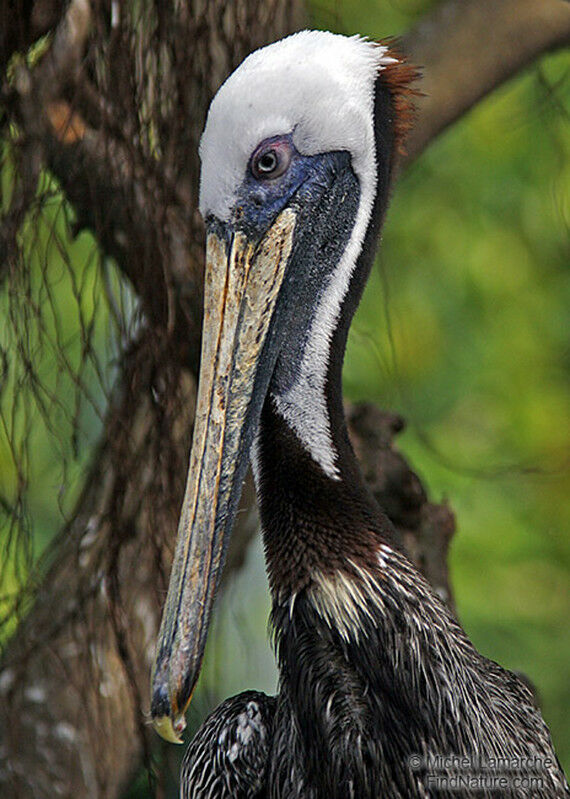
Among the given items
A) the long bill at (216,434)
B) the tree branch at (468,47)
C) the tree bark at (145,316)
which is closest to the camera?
the long bill at (216,434)

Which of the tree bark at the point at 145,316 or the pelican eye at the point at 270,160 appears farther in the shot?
the tree bark at the point at 145,316

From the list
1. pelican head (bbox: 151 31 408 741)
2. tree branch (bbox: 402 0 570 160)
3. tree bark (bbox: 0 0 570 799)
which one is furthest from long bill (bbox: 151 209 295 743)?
tree branch (bbox: 402 0 570 160)

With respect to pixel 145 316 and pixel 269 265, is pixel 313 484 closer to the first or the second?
pixel 269 265

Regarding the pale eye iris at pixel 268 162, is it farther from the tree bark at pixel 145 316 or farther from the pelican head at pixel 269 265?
the tree bark at pixel 145 316

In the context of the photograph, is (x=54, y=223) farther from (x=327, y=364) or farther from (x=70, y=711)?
(x=70, y=711)

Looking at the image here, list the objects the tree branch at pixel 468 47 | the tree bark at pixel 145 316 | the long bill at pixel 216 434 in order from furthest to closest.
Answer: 1. the tree branch at pixel 468 47
2. the tree bark at pixel 145 316
3. the long bill at pixel 216 434

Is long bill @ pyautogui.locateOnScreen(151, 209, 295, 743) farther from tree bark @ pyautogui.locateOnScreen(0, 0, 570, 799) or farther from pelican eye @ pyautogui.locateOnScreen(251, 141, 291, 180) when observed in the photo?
tree bark @ pyautogui.locateOnScreen(0, 0, 570, 799)

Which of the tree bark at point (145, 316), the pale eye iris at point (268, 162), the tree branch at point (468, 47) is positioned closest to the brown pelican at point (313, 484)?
the pale eye iris at point (268, 162)

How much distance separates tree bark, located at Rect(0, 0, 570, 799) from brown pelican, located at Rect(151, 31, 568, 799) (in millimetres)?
382

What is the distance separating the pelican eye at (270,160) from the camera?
1691mm

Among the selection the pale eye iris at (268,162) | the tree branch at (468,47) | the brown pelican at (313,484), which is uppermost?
the tree branch at (468,47)

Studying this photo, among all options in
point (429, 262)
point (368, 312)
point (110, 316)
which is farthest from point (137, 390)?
point (429, 262)

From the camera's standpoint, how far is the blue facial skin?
1697 millimetres

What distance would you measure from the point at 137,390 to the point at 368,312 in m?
2.20
